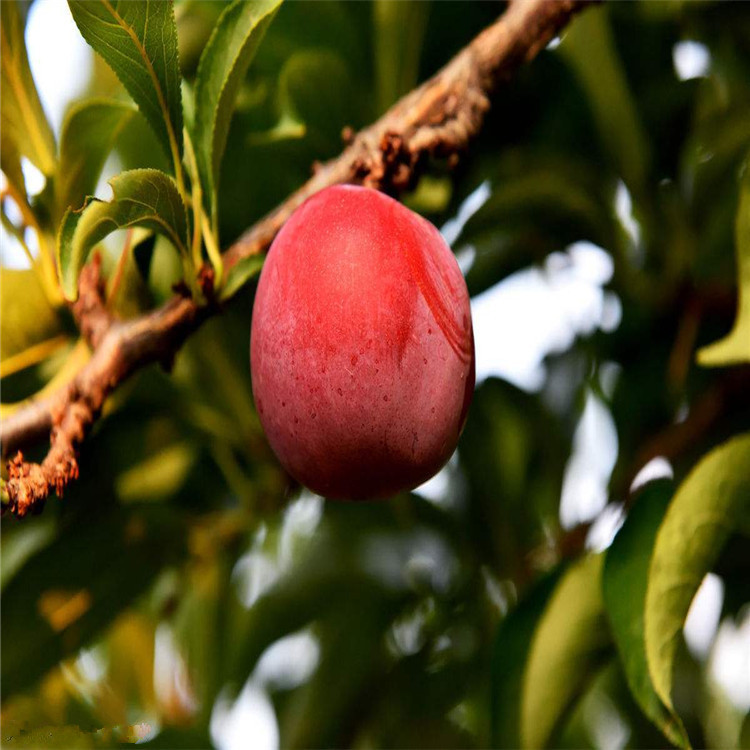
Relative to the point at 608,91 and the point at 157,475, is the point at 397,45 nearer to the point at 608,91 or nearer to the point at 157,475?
the point at 608,91

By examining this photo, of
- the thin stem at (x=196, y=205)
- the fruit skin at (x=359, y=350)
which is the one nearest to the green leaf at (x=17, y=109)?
the thin stem at (x=196, y=205)

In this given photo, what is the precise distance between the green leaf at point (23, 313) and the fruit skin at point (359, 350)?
0.75 feet

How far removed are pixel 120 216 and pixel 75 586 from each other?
483mm

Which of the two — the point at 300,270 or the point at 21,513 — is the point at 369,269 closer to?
the point at 300,270

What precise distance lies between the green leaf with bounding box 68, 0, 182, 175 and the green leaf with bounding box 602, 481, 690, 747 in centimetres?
42

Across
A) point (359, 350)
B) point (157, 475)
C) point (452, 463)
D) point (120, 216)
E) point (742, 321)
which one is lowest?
point (452, 463)

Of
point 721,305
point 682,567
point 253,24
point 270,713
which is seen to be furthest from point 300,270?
point 270,713

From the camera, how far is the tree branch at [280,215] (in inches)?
20.9

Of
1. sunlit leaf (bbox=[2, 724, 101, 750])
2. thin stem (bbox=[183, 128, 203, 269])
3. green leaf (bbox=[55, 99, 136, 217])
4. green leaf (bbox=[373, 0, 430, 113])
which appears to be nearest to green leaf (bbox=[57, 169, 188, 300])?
thin stem (bbox=[183, 128, 203, 269])

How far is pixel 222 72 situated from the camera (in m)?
0.56

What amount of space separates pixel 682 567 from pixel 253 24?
45cm

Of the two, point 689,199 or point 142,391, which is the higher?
point 142,391

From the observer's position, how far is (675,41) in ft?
3.09

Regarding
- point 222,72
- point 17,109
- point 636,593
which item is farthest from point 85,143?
point 636,593
